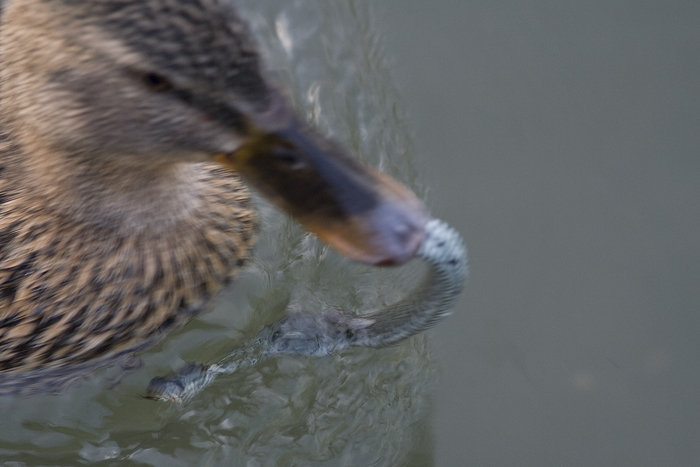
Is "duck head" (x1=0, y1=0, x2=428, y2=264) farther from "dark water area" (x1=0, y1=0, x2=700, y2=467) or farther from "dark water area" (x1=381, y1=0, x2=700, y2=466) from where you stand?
"dark water area" (x1=381, y1=0, x2=700, y2=466)

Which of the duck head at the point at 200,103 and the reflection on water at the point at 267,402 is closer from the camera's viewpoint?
the duck head at the point at 200,103

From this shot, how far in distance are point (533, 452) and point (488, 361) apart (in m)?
0.40

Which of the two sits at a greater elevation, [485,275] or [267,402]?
[485,275]

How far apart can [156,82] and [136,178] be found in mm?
458

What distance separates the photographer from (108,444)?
110 inches

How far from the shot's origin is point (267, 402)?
113 inches

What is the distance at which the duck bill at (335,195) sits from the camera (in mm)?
1572

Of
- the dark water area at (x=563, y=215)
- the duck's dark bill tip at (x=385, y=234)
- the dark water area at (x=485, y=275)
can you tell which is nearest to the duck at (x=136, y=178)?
the duck's dark bill tip at (x=385, y=234)

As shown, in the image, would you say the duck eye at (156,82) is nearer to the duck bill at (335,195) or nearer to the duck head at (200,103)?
the duck head at (200,103)

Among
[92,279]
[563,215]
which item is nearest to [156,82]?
[92,279]

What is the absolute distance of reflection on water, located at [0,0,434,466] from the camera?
2783 mm

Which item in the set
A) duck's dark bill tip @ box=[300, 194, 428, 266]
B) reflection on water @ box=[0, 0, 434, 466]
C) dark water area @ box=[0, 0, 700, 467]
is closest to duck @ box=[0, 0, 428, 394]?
Result: duck's dark bill tip @ box=[300, 194, 428, 266]

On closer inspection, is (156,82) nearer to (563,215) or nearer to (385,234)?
(385,234)

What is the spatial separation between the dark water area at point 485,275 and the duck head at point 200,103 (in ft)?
3.76
